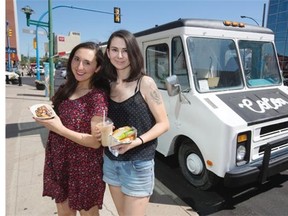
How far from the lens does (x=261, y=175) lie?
3.02 metres

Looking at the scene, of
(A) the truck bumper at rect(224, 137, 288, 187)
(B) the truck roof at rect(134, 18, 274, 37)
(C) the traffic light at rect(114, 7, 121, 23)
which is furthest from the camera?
(C) the traffic light at rect(114, 7, 121, 23)

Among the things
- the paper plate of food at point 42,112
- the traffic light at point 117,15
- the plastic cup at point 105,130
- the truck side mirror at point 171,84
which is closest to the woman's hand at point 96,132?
the plastic cup at point 105,130

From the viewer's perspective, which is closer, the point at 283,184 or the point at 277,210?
the point at 277,210

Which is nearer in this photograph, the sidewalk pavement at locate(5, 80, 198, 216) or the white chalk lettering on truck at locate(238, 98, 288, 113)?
the sidewalk pavement at locate(5, 80, 198, 216)

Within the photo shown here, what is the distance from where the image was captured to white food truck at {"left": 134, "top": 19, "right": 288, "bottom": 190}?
3.01 meters

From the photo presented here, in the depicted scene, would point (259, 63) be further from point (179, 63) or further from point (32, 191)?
point (32, 191)

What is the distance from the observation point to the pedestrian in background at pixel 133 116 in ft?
6.01

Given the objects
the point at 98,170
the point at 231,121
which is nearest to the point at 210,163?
the point at 231,121

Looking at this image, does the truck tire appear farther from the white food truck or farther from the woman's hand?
the woman's hand

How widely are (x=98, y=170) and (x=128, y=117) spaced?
0.51 m

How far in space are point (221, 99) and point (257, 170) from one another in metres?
0.97

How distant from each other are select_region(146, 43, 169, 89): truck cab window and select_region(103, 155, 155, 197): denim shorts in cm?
230

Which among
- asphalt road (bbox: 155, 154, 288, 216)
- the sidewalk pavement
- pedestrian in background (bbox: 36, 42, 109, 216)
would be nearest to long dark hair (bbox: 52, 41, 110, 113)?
pedestrian in background (bbox: 36, 42, 109, 216)

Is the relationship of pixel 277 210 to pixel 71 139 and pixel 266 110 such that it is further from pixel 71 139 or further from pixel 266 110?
pixel 71 139
